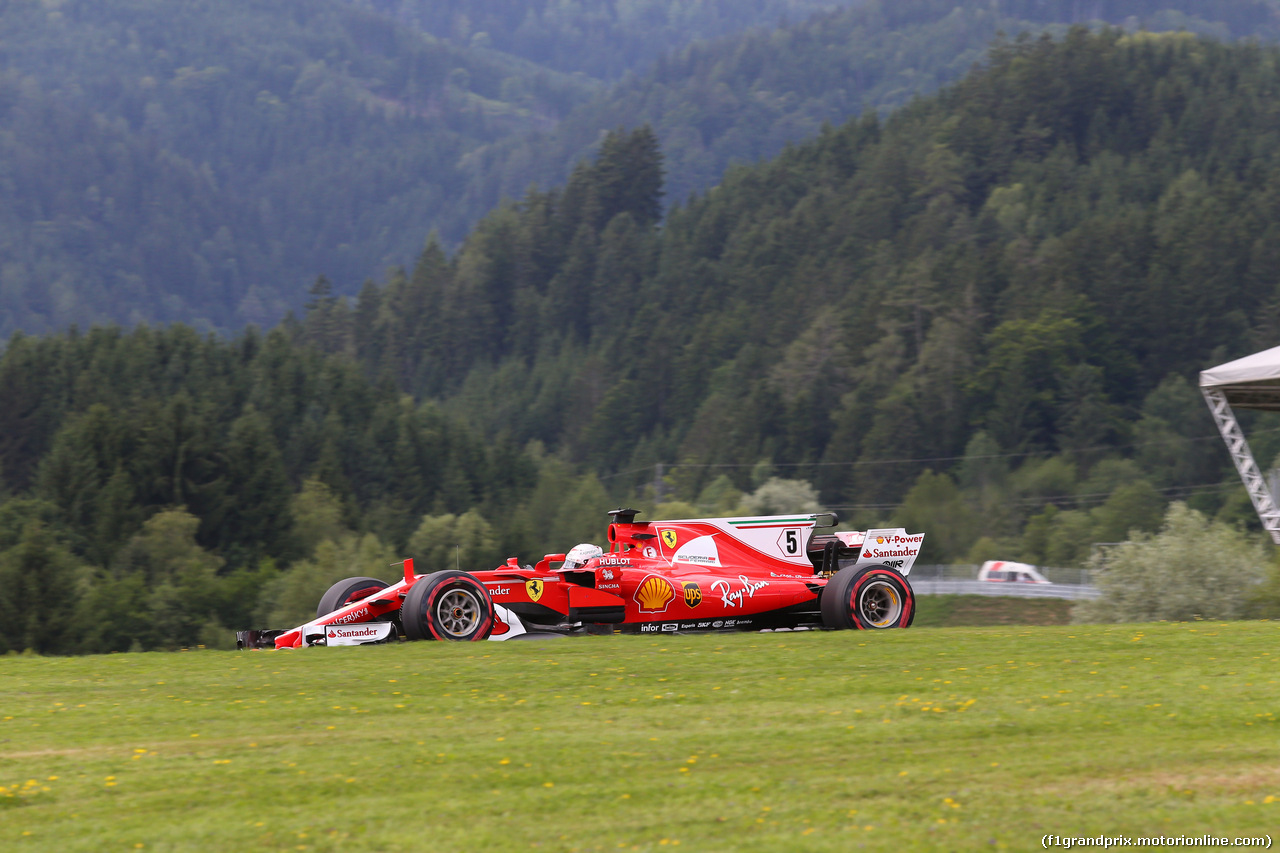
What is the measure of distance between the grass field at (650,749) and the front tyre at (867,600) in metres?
3.04

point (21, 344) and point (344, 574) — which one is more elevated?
point (21, 344)

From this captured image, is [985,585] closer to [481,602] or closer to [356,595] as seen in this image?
[356,595]

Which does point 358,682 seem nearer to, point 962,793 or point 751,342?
point 962,793

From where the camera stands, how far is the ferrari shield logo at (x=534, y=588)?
19.4 metres

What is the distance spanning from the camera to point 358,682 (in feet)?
48.4

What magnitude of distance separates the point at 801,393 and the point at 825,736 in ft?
518

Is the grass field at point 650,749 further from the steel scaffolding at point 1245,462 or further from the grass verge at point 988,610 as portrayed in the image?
the grass verge at point 988,610

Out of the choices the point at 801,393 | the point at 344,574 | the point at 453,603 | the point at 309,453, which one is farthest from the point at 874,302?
the point at 453,603

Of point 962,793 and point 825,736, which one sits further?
point 825,736

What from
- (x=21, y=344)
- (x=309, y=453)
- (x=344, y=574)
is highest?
(x=21, y=344)

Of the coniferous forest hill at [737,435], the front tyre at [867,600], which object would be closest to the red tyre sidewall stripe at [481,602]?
the front tyre at [867,600]

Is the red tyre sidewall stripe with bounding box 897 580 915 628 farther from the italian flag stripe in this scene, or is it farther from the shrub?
the shrub

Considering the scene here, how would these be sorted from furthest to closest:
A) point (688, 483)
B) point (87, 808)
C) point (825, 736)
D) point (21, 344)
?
point (688, 483), point (21, 344), point (825, 736), point (87, 808)

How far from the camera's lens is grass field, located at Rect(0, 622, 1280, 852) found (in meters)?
9.39
